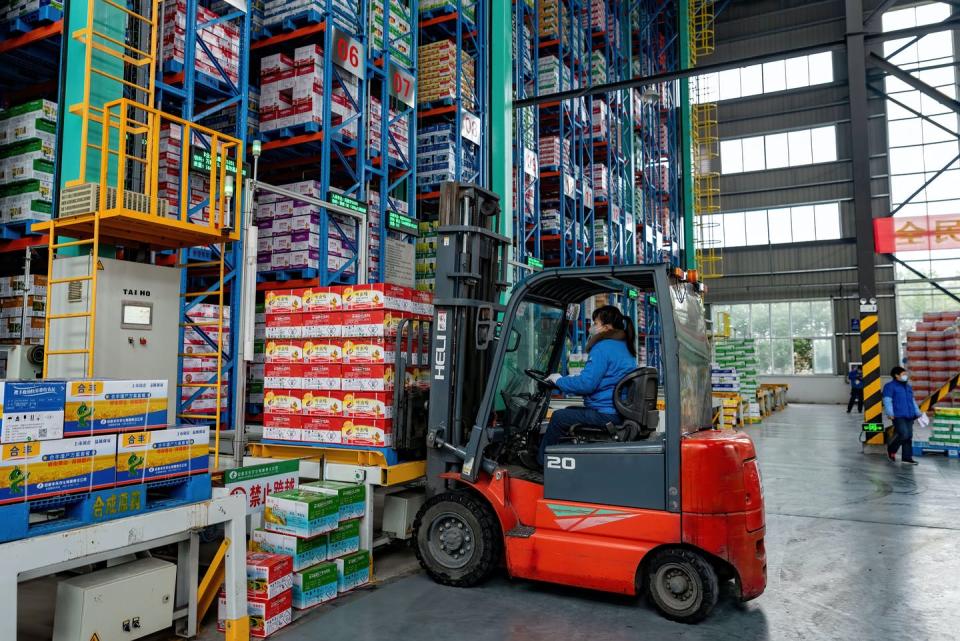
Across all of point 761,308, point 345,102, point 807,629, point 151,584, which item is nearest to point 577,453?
point 807,629

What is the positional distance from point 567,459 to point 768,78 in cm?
2955

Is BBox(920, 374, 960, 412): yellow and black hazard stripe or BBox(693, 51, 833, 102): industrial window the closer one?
BBox(920, 374, 960, 412): yellow and black hazard stripe

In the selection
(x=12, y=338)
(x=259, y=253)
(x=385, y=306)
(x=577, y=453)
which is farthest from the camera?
(x=259, y=253)

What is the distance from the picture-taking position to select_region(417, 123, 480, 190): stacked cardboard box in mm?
11195

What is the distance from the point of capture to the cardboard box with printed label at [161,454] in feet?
11.0

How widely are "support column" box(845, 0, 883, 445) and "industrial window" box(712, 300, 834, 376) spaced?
16.4m

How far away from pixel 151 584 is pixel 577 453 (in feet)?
8.25

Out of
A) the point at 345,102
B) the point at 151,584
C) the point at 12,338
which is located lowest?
the point at 151,584

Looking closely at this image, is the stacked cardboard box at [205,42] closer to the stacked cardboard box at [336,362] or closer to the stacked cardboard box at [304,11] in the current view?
the stacked cardboard box at [304,11]

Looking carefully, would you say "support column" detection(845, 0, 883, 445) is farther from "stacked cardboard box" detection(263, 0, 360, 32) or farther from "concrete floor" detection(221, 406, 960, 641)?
"stacked cardboard box" detection(263, 0, 360, 32)

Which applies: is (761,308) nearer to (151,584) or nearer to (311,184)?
(311,184)

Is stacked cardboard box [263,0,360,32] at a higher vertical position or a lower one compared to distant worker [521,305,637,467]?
higher

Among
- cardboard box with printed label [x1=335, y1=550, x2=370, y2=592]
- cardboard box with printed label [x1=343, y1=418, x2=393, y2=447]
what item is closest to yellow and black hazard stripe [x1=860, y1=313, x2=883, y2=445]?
cardboard box with printed label [x1=343, y1=418, x2=393, y2=447]

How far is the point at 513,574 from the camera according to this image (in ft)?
14.9
